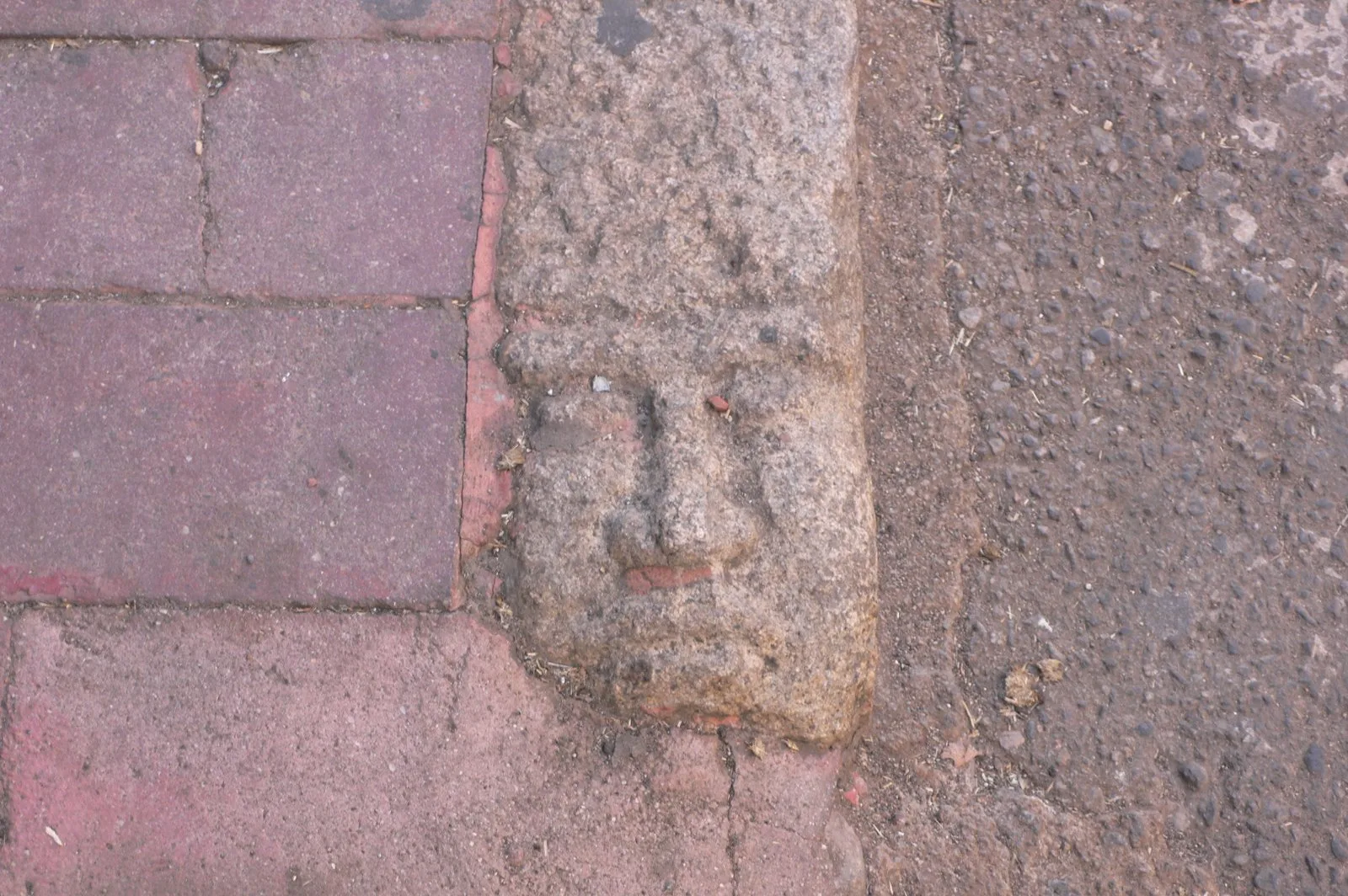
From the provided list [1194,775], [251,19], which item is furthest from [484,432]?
[1194,775]

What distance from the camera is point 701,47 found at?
85.0 inches

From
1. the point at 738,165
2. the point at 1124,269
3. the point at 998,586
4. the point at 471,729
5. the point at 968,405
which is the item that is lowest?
the point at 471,729

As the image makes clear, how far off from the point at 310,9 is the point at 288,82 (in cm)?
15

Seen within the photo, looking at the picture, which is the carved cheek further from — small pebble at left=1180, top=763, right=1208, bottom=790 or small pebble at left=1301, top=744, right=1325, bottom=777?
small pebble at left=1301, top=744, right=1325, bottom=777

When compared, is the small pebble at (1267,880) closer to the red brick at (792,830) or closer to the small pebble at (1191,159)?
the red brick at (792,830)

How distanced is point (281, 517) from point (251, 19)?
904 mm

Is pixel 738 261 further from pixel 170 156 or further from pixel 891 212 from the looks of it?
pixel 170 156

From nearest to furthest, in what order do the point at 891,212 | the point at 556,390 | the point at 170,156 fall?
1. the point at 556,390
2. the point at 170,156
3. the point at 891,212

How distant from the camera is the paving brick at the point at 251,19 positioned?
2.21 meters

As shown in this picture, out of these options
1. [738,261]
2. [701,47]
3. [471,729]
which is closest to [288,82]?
[701,47]

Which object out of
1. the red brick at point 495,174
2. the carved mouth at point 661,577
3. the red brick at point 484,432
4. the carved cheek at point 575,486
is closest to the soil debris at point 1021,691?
the carved mouth at point 661,577

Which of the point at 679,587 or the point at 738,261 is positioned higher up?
the point at 738,261

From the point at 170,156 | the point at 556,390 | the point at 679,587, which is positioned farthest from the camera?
the point at 170,156

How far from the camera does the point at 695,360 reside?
75.4 inches
